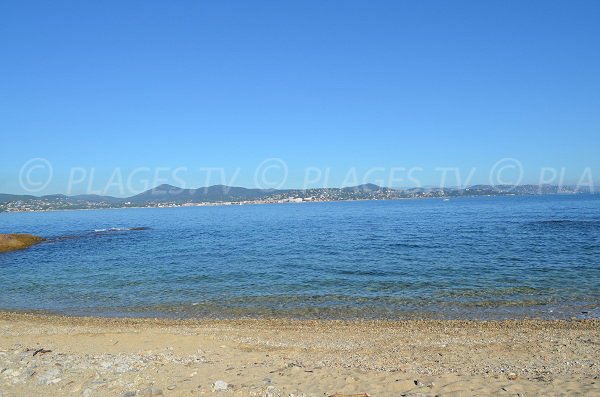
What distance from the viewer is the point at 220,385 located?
8695 mm

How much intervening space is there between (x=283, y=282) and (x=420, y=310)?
847cm

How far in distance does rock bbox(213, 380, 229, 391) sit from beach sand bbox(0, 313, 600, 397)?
2cm

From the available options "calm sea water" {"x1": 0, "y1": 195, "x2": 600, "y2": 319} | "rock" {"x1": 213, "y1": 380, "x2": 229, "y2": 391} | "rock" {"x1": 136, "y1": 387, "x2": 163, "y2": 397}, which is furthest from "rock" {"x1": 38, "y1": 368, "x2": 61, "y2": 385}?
"calm sea water" {"x1": 0, "y1": 195, "x2": 600, "y2": 319}

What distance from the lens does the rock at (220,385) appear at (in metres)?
8.57

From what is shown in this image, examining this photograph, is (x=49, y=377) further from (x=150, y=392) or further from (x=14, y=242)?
(x=14, y=242)

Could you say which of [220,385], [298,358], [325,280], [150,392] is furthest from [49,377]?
[325,280]

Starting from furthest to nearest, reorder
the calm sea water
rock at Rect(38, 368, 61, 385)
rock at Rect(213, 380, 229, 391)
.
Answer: the calm sea water → rock at Rect(38, 368, 61, 385) → rock at Rect(213, 380, 229, 391)

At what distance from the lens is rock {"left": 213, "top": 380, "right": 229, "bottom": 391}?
8.57m

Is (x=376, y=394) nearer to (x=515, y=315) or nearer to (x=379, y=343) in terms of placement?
(x=379, y=343)

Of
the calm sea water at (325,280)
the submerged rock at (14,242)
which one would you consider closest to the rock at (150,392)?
the calm sea water at (325,280)

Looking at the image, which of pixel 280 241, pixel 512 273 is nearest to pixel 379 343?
pixel 512 273

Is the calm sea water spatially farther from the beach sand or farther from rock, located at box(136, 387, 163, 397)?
rock, located at box(136, 387, 163, 397)

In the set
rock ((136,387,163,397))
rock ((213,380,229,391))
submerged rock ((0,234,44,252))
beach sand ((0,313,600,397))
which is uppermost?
rock ((213,380,229,391))

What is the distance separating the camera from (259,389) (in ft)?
27.9
